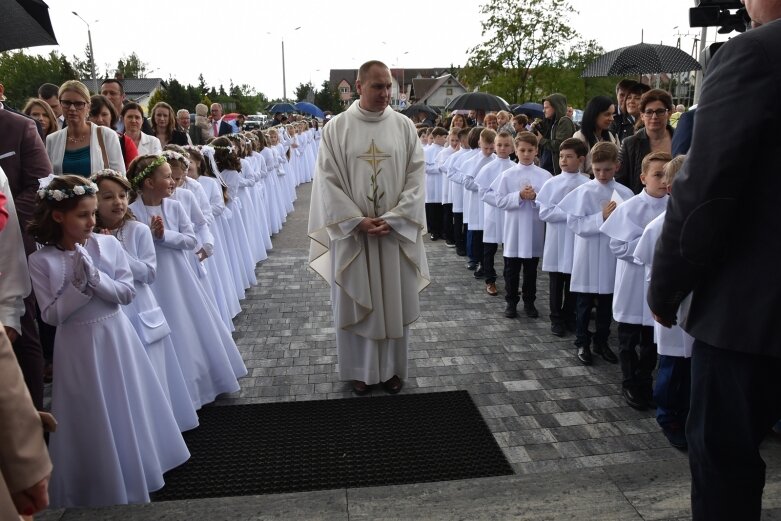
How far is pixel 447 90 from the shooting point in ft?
304

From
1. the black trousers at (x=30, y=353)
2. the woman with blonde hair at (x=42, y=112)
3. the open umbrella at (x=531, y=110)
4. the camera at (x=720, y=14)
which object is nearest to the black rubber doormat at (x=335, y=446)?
the black trousers at (x=30, y=353)

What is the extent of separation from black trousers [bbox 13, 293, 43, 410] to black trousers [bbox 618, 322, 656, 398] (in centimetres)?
388

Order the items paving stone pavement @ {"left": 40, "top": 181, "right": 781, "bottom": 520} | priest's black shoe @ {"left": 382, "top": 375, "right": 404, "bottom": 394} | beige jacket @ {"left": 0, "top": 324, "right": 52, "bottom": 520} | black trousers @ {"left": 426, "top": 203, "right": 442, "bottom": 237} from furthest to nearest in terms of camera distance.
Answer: black trousers @ {"left": 426, "top": 203, "right": 442, "bottom": 237} < priest's black shoe @ {"left": 382, "top": 375, "right": 404, "bottom": 394} < paving stone pavement @ {"left": 40, "top": 181, "right": 781, "bottom": 520} < beige jacket @ {"left": 0, "top": 324, "right": 52, "bottom": 520}

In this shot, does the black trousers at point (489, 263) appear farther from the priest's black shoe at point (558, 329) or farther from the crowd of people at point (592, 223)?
the priest's black shoe at point (558, 329)

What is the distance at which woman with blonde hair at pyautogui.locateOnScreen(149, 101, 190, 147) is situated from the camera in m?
8.07

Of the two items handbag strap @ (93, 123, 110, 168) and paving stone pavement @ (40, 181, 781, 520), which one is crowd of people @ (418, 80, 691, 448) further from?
handbag strap @ (93, 123, 110, 168)

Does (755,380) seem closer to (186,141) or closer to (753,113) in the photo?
(753,113)

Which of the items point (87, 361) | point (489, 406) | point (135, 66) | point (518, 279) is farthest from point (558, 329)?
point (135, 66)

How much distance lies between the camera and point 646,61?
27.7 ft

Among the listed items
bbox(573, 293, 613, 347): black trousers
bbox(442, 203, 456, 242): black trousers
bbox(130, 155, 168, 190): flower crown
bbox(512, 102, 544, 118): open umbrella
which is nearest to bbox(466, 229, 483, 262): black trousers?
bbox(442, 203, 456, 242): black trousers

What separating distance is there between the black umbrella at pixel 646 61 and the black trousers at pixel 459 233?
306 centimetres

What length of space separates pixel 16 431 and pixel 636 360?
408 centimetres

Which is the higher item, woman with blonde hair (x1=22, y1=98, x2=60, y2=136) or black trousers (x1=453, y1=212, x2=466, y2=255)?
woman with blonde hair (x1=22, y1=98, x2=60, y2=136)

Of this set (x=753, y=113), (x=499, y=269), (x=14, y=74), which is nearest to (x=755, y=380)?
(x=753, y=113)
